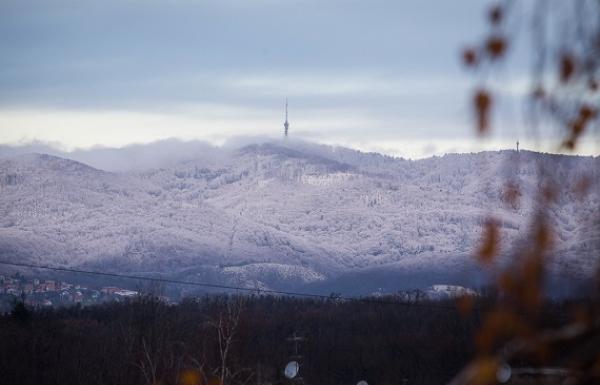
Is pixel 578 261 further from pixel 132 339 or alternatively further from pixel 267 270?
pixel 267 270

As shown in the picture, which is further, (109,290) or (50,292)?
(50,292)

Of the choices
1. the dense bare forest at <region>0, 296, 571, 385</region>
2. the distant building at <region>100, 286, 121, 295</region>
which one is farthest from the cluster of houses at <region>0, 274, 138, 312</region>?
the dense bare forest at <region>0, 296, 571, 385</region>

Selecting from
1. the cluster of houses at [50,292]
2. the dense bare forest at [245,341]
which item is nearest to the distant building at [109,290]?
the cluster of houses at [50,292]

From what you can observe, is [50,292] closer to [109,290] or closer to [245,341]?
[109,290]

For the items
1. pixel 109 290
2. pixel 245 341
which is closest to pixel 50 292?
pixel 109 290

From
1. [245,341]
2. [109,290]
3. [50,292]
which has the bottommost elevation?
[50,292]

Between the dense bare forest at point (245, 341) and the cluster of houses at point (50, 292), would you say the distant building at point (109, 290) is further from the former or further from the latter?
the dense bare forest at point (245, 341)

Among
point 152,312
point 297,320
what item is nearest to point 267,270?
point 297,320

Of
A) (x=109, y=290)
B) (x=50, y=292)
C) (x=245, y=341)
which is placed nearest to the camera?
(x=245, y=341)
